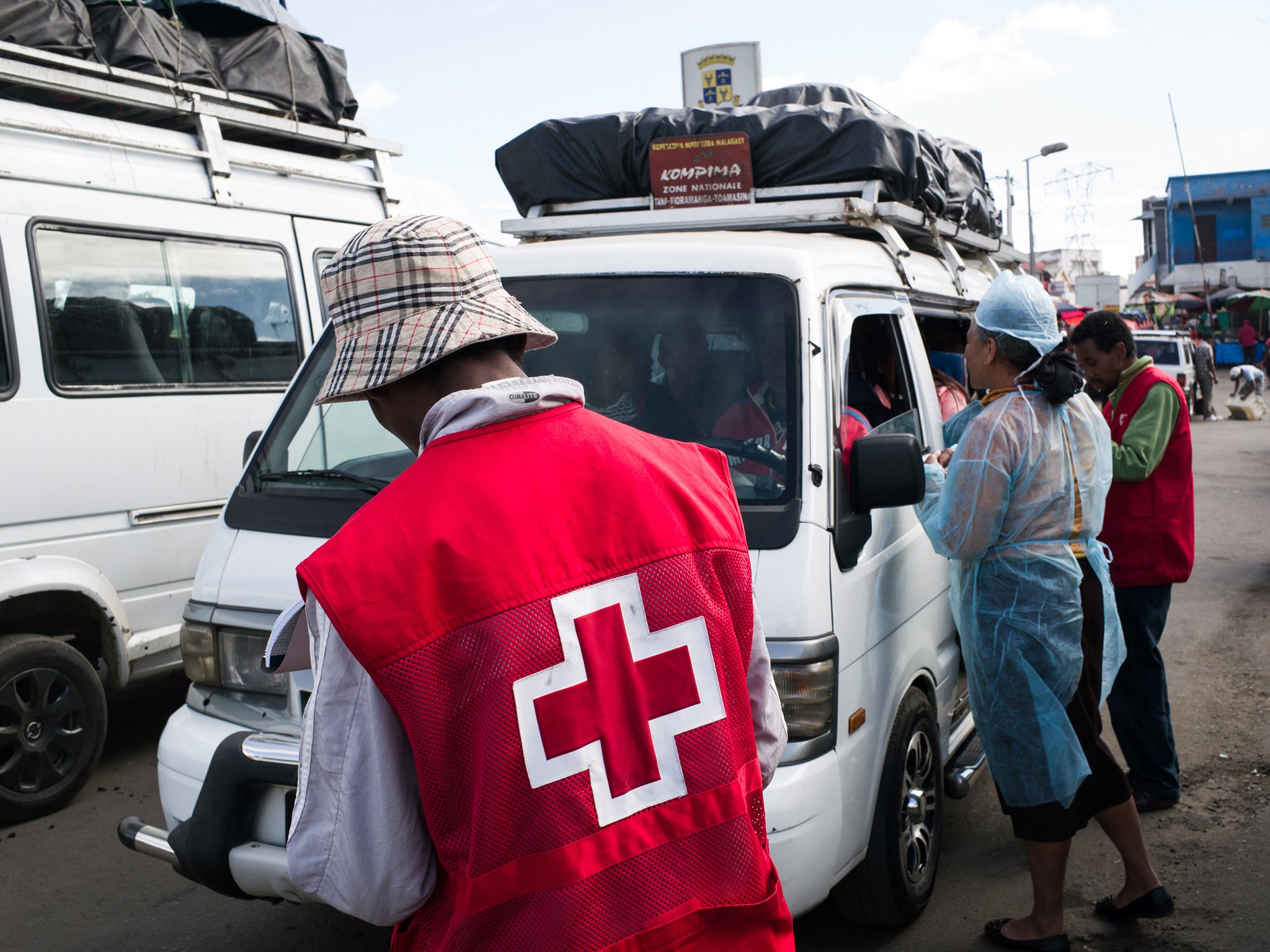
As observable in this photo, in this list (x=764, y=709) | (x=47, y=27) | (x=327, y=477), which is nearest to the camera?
(x=764, y=709)

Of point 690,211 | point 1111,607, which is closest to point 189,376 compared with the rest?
point 690,211

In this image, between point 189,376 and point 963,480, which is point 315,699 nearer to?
point 963,480

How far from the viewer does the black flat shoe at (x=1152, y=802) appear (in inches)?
174

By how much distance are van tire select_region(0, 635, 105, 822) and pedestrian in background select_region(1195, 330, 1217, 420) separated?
2344 cm

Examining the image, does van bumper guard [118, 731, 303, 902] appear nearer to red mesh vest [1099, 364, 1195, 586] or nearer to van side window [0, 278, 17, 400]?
van side window [0, 278, 17, 400]

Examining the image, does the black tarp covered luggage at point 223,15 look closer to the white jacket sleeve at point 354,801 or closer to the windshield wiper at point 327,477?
the windshield wiper at point 327,477

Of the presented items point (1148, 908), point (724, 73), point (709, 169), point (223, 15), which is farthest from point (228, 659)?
point (724, 73)

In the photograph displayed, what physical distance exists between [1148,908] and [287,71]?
18.5 ft

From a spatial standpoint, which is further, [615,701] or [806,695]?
[806,695]

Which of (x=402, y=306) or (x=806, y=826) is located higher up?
(x=402, y=306)

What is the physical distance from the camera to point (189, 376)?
5.25m

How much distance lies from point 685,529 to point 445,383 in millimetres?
360

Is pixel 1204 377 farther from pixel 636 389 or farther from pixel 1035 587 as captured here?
pixel 636 389

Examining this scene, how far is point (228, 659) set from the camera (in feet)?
10.4
